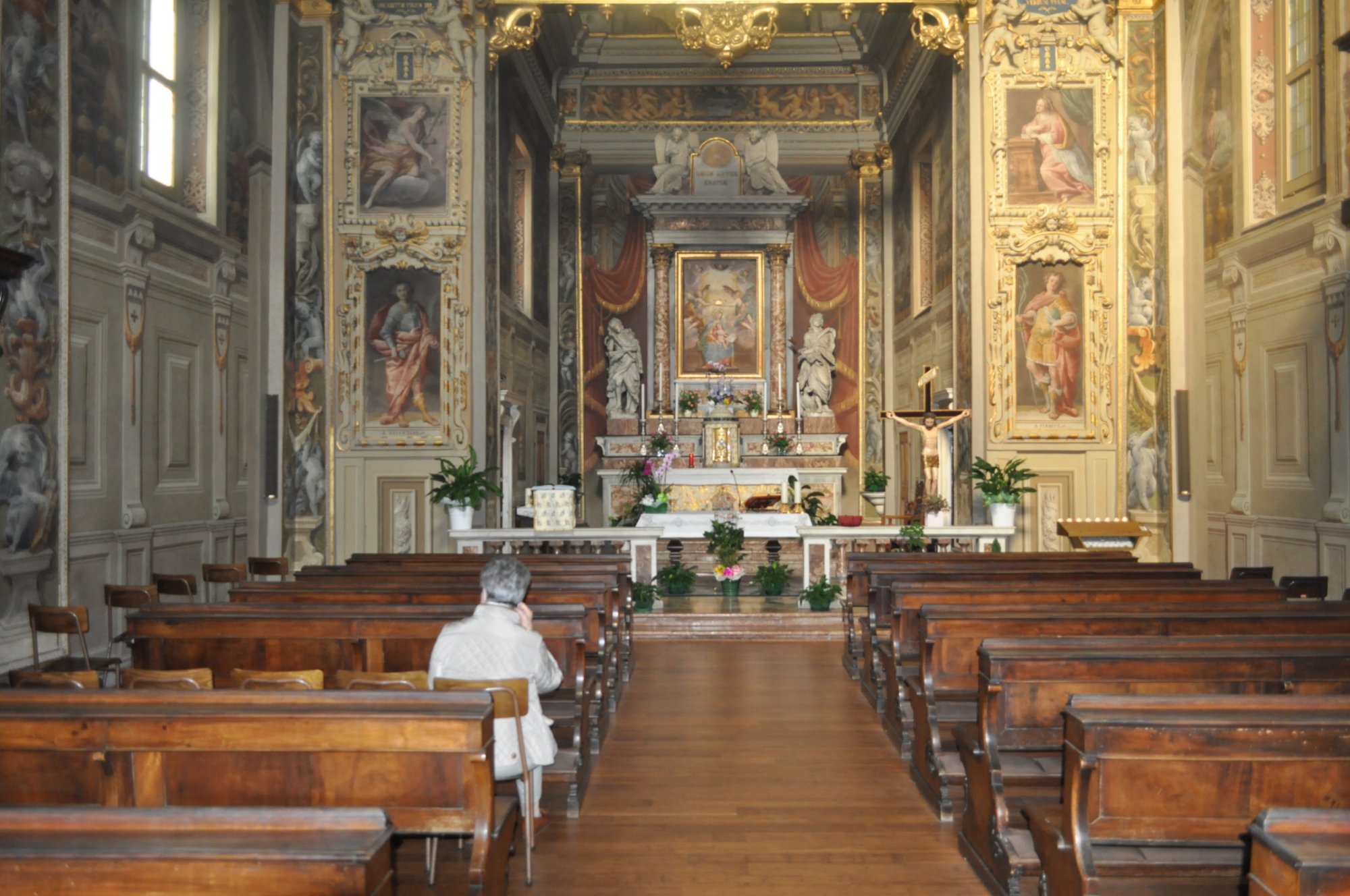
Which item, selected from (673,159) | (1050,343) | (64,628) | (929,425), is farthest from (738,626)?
(673,159)

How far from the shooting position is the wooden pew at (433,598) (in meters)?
6.82

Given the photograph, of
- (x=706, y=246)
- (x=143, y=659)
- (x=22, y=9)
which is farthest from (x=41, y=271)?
(x=706, y=246)

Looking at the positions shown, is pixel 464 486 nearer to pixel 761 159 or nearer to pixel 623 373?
pixel 623 373

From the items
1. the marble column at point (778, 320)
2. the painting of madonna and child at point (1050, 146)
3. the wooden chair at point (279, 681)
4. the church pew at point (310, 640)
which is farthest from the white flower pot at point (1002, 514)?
the wooden chair at point (279, 681)

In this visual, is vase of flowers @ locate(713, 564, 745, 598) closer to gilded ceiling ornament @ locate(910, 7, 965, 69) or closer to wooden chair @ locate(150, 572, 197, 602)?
wooden chair @ locate(150, 572, 197, 602)

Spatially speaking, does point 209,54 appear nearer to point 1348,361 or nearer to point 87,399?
point 87,399

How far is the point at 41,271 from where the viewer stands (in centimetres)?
779

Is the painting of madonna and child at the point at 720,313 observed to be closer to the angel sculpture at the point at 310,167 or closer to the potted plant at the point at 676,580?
the potted plant at the point at 676,580

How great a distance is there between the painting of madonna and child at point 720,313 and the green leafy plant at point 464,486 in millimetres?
8241

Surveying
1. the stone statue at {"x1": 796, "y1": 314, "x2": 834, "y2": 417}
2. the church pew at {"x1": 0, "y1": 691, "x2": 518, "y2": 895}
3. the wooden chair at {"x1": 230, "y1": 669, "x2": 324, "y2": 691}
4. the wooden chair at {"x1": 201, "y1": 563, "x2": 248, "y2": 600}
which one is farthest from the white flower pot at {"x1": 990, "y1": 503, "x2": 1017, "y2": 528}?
the church pew at {"x1": 0, "y1": 691, "x2": 518, "y2": 895}

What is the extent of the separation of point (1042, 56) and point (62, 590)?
11.8m

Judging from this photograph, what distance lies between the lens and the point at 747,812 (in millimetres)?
5145

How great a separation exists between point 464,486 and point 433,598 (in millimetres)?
4763

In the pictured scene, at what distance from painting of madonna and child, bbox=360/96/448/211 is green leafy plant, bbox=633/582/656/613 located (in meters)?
5.33
